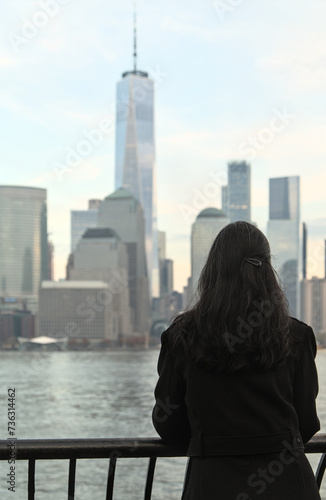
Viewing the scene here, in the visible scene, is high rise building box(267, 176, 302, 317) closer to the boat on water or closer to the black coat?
the boat on water

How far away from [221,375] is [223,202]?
18427cm

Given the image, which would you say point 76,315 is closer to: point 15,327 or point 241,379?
point 15,327

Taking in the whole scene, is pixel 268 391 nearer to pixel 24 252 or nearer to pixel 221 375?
pixel 221 375

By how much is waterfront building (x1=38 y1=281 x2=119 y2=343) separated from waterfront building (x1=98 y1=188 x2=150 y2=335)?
9117 millimetres

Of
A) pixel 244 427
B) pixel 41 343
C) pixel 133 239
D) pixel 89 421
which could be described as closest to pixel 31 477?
pixel 244 427

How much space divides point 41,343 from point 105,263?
26629mm

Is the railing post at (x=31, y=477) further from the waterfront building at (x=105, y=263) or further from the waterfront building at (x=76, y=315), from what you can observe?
the waterfront building at (x=105, y=263)

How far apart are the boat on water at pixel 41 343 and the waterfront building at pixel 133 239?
16511 millimetres

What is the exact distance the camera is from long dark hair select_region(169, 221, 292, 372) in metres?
2.36

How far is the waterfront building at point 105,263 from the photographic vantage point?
512 feet

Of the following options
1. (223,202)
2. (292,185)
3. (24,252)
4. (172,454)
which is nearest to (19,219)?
(24,252)

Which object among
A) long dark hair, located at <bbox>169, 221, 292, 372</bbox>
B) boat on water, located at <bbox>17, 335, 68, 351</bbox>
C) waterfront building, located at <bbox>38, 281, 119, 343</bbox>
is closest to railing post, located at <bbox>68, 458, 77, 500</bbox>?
long dark hair, located at <bbox>169, 221, 292, 372</bbox>

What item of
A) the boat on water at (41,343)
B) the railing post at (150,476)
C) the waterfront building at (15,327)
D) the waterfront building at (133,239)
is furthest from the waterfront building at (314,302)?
the railing post at (150,476)

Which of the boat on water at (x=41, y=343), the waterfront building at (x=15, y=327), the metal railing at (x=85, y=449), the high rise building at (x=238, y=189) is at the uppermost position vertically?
the high rise building at (x=238, y=189)
